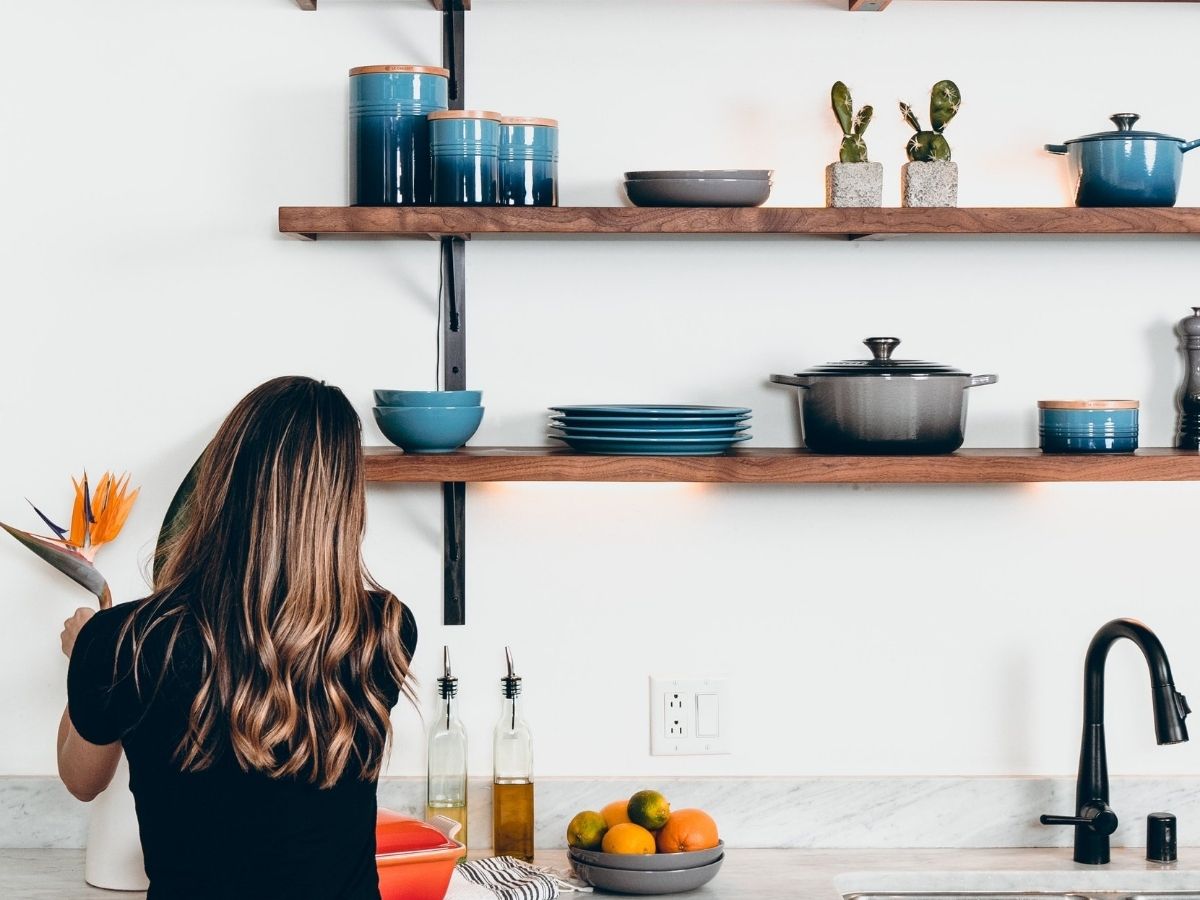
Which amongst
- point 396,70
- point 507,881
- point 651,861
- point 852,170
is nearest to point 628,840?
point 651,861

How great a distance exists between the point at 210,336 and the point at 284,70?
432 mm

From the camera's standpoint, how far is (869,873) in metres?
1.98

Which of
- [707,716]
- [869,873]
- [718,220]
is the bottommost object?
[869,873]

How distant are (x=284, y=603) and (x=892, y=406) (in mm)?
903

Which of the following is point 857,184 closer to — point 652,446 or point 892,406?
point 892,406

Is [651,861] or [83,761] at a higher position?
[83,761]

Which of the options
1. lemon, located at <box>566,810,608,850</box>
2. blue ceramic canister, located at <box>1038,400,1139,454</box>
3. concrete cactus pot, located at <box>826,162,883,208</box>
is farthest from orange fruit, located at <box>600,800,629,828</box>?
concrete cactus pot, located at <box>826,162,883,208</box>

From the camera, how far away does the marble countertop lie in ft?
6.21

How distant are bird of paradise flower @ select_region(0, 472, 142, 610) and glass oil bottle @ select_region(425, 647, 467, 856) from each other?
523 mm

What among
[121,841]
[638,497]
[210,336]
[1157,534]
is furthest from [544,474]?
[1157,534]

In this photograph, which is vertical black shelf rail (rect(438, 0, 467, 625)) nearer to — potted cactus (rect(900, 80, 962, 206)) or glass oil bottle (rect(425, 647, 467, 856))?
glass oil bottle (rect(425, 647, 467, 856))

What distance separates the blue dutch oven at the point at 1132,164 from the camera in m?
1.91

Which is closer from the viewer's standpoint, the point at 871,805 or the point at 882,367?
the point at 882,367

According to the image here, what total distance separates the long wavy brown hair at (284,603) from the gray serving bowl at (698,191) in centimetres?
58
